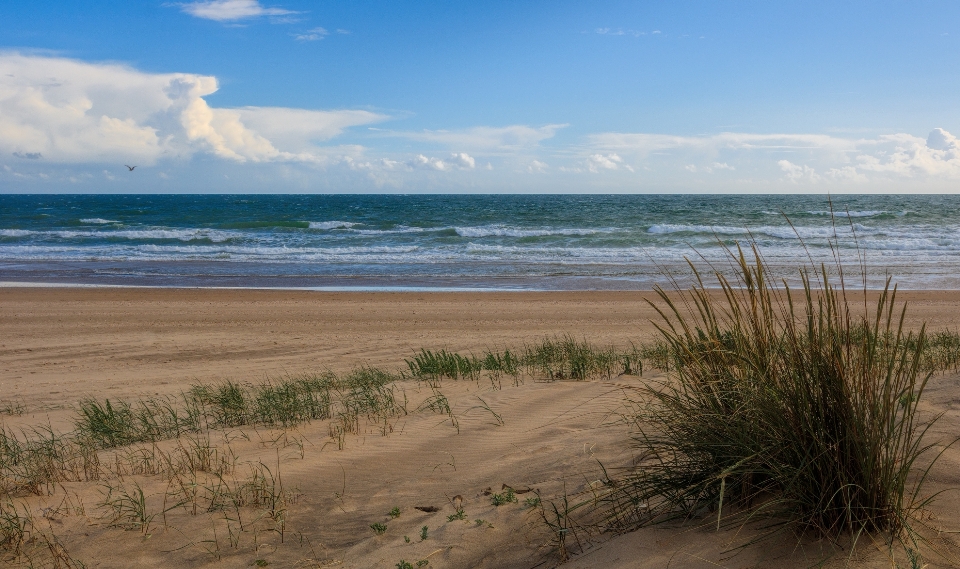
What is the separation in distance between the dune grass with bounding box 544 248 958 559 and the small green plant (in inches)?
16.5

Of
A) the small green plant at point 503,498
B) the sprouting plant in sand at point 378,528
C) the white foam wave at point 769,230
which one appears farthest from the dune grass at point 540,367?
the white foam wave at point 769,230

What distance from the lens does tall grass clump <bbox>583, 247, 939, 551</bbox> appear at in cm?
254

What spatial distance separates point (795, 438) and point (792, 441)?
19 millimetres

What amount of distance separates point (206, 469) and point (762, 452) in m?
3.52

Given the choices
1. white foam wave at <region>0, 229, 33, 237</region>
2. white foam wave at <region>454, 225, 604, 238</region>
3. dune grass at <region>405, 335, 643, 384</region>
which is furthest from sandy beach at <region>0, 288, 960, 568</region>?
white foam wave at <region>0, 229, 33, 237</region>

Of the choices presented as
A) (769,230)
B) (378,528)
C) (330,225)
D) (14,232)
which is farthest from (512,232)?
(378,528)

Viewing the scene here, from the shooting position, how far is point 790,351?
2.85 meters

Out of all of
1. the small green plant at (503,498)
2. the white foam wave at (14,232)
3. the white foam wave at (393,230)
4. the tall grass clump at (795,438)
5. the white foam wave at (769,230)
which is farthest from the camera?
the white foam wave at (393,230)

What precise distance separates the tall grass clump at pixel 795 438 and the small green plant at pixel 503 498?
2.04 feet

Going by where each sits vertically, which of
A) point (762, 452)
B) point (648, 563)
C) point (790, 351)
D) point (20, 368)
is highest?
point (790, 351)

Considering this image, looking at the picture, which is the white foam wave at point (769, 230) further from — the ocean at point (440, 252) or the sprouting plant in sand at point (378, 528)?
the sprouting plant in sand at point (378, 528)

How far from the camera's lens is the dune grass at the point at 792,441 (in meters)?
2.54

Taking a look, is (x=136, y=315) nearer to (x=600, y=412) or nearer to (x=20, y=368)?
(x=20, y=368)

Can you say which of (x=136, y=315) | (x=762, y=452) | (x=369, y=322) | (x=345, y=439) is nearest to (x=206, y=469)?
(x=345, y=439)
